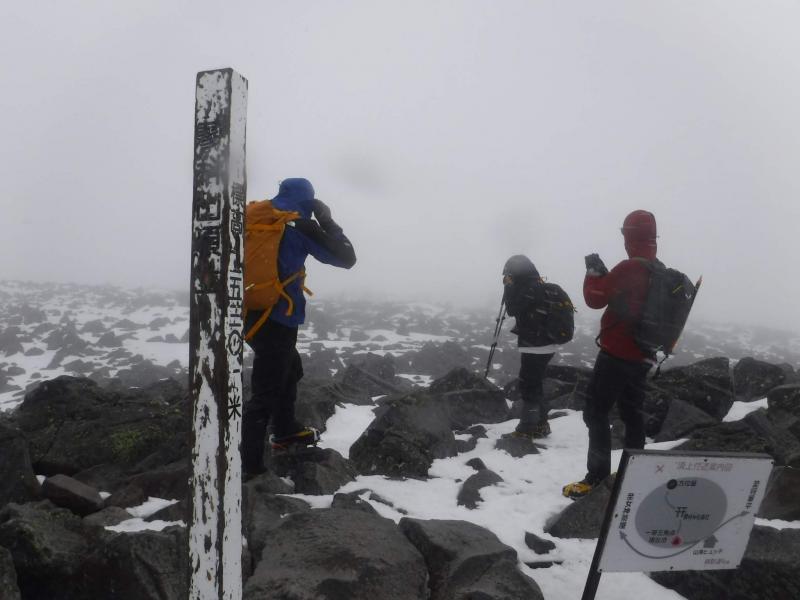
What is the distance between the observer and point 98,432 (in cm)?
645

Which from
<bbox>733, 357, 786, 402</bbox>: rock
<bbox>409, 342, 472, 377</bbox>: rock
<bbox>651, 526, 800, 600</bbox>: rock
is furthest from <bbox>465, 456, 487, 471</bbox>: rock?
<bbox>409, 342, 472, 377</bbox>: rock

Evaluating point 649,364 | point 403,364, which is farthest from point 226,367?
point 403,364

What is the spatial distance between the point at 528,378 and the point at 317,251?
4.24m

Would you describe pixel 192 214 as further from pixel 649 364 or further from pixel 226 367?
pixel 649 364

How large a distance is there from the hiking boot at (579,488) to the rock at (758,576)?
1541 mm

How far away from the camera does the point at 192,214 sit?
2398mm

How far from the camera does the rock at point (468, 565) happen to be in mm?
3682

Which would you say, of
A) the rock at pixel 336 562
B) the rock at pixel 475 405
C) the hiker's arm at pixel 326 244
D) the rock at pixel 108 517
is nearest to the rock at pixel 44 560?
the rock at pixel 108 517

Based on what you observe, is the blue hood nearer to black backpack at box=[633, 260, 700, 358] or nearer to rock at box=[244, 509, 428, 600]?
rock at box=[244, 509, 428, 600]

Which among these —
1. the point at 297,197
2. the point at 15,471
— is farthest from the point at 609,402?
the point at 15,471

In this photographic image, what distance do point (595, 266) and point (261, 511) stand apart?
13.6 feet

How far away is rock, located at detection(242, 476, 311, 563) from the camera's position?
4.09 m

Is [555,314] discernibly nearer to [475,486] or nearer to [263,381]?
[475,486]

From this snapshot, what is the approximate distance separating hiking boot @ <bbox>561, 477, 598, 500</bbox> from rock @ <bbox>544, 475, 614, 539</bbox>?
48cm
